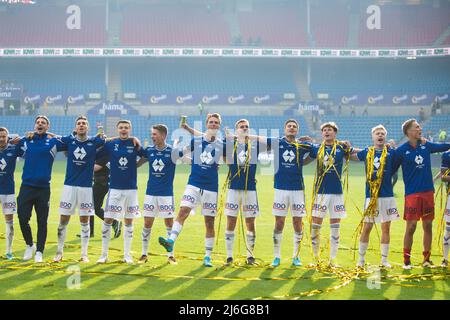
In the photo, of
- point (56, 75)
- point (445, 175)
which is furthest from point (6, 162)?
point (56, 75)

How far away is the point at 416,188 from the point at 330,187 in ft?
4.48

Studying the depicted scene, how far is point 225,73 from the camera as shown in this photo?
54938mm

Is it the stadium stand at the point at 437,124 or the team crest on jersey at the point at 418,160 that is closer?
the team crest on jersey at the point at 418,160

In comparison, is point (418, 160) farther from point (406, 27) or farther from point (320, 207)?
point (406, 27)

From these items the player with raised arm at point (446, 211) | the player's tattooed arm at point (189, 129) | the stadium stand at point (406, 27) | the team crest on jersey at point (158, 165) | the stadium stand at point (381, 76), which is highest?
the stadium stand at point (406, 27)

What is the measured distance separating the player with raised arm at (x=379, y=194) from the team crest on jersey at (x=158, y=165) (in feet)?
10.7

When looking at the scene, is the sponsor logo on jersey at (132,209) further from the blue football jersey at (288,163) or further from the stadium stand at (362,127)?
the stadium stand at (362,127)

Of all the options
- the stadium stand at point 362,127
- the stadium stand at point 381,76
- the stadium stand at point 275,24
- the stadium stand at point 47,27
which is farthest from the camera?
the stadium stand at point 275,24

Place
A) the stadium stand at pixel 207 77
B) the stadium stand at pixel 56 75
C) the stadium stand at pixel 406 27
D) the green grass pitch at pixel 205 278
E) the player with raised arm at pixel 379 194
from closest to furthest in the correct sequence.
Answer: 1. the green grass pitch at pixel 205 278
2. the player with raised arm at pixel 379 194
3. the stadium stand at pixel 56 75
4. the stadium stand at pixel 207 77
5. the stadium stand at pixel 406 27

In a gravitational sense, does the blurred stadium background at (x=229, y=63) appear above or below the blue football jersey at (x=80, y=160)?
above

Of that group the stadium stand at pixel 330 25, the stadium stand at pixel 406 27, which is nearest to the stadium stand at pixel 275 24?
the stadium stand at pixel 330 25

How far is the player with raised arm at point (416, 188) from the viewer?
33.6ft

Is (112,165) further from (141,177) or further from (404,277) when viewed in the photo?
(141,177)
